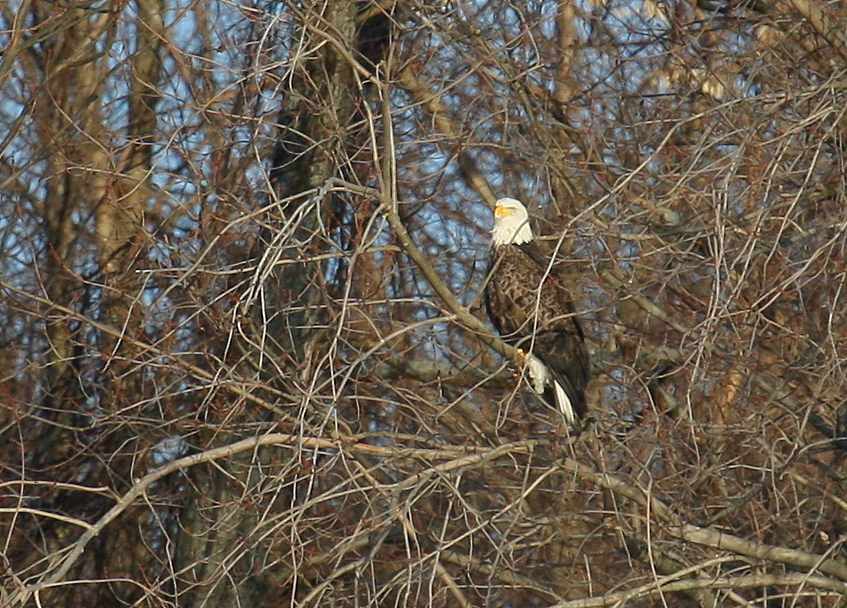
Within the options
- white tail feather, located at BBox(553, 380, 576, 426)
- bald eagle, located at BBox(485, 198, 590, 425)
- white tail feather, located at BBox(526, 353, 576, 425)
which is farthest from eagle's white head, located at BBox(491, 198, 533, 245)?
white tail feather, located at BBox(553, 380, 576, 426)

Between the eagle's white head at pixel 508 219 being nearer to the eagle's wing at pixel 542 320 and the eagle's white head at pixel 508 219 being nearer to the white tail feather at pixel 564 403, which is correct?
the eagle's wing at pixel 542 320

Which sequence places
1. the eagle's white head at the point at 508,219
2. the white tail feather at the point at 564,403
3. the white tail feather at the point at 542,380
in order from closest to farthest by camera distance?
the white tail feather at the point at 564,403 → the white tail feather at the point at 542,380 → the eagle's white head at the point at 508,219

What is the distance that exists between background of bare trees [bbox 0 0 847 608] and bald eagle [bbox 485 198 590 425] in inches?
7.0

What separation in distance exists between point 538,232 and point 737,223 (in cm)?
277

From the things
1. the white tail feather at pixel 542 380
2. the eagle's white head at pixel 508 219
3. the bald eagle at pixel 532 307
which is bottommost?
the white tail feather at pixel 542 380

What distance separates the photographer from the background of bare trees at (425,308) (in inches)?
197

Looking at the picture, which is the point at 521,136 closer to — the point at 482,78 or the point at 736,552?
the point at 482,78

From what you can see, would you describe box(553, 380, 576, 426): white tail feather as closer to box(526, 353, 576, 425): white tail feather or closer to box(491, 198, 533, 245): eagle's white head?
box(526, 353, 576, 425): white tail feather

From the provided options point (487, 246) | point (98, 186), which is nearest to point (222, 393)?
point (487, 246)

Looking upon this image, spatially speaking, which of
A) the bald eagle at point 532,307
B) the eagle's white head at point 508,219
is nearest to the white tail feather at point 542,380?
the bald eagle at point 532,307

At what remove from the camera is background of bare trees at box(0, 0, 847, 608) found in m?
5.01

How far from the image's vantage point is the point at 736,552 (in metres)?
5.43

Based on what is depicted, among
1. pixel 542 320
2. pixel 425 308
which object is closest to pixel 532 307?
pixel 542 320

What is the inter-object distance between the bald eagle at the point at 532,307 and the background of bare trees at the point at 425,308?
0.58 ft
